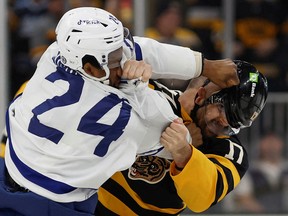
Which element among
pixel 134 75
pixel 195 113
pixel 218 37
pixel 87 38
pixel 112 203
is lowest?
pixel 218 37

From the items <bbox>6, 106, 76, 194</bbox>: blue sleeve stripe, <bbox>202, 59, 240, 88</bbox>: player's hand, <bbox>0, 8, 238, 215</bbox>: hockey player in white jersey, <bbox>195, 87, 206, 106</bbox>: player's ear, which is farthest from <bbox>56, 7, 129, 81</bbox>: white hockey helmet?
<bbox>195, 87, 206, 106</bbox>: player's ear

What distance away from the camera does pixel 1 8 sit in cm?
518

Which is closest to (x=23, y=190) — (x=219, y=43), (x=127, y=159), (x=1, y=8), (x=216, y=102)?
(x=127, y=159)

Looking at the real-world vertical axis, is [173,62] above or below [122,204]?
above

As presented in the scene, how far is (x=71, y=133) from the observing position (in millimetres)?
2760

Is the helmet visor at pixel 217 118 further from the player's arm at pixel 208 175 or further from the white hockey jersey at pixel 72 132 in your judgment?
the white hockey jersey at pixel 72 132

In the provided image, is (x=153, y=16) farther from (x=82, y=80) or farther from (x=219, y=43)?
(x=82, y=80)

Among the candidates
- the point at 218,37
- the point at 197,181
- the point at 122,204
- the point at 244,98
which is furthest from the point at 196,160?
the point at 218,37

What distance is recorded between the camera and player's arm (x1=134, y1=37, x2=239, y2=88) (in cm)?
301

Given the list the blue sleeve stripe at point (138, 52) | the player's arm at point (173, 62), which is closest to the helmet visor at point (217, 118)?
the player's arm at point (173, 62)

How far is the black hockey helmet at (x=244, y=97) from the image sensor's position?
3094 millimetres

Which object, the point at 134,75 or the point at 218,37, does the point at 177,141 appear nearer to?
the point at 134,75

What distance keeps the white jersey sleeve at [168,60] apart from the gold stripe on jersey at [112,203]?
21.8 inches

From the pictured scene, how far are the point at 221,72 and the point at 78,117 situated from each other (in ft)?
1.88
